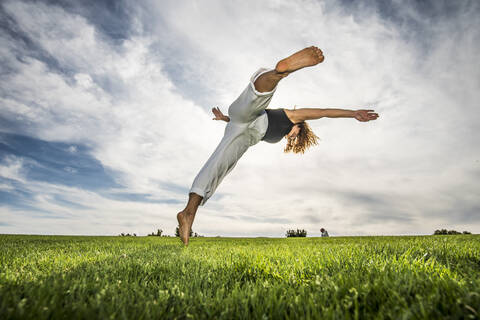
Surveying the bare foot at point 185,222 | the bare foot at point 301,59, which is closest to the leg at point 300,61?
the bare foot at point 301,59

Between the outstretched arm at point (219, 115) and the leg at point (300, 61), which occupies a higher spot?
the outstretched arm at point (219, 115)

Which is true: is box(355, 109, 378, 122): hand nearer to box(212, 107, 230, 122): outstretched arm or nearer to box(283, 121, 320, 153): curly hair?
box(283, 121, 320, 153): curly hair

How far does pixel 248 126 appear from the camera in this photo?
477 centimetres

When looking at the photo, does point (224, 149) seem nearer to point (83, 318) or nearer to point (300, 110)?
point (300, 110)

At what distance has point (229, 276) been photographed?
Result: 252 cm

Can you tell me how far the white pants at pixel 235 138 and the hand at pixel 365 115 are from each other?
5.15 feet

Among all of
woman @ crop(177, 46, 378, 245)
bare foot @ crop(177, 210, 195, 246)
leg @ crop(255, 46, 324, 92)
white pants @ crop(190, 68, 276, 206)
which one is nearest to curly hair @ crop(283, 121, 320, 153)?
woman @ crop(177, 46, 378, 245)

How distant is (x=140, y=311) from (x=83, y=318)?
28 cm

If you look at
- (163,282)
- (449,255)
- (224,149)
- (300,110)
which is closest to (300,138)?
(300,110)

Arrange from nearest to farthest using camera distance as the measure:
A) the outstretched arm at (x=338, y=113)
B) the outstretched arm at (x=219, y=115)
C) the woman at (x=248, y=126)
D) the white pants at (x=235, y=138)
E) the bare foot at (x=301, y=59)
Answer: the bare foot at (x=301, y=59) → the woman at (x=248, y=126) → the white pants at (x=235, y=138) → the outstretched arm at (x=338, y=113) → the outstretched arm at (x=219, y=115)

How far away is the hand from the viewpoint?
475cm

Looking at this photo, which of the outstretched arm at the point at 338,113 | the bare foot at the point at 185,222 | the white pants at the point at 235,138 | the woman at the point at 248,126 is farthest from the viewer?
the outstretched arm at the point at 338,113

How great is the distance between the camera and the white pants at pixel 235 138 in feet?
14.2

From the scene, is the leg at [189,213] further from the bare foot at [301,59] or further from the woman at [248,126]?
the bare foot at [301,59]
